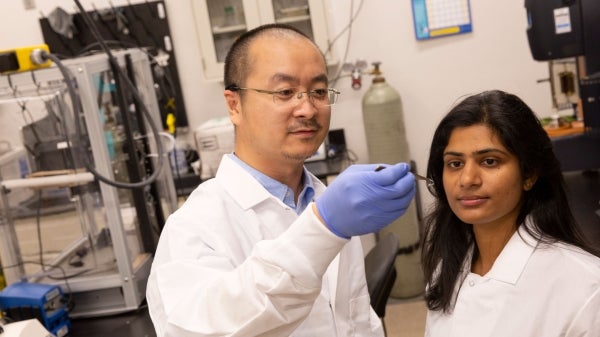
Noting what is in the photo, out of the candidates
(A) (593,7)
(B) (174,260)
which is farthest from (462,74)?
(B) (174,260)

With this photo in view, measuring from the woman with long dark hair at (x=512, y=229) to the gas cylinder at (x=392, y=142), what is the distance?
2.24 m

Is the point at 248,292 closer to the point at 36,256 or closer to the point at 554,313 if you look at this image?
the point at 554,313

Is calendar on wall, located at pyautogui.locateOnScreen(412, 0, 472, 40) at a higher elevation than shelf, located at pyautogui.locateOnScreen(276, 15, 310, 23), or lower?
lower

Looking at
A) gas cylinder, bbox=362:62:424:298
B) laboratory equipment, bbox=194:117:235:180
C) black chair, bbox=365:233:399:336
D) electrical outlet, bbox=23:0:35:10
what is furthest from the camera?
electrical outlet, bbox=23:0:35:10

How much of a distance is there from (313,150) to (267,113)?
4.8 inches

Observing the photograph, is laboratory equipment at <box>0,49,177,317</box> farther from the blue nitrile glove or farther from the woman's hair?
the blue nitrile glove

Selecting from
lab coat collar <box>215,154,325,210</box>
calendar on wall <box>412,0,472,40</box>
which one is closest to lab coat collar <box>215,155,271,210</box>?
lab coat collar <box>215,154,325,210</box>

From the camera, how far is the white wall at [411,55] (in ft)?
12.6

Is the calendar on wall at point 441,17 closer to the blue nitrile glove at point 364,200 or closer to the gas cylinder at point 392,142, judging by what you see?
the gas cylinder at point 392,142

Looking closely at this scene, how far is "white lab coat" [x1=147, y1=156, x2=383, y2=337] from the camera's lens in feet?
3.23

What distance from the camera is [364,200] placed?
101 cm

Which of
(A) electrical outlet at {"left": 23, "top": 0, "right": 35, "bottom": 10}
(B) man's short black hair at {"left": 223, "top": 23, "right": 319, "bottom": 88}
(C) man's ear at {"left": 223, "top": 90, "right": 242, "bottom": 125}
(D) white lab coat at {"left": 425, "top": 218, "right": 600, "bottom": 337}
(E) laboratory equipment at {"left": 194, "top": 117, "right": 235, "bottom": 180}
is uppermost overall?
(A) electrical outlet at {"left": 23, "top": 0, "right": 35, "bottom": 10}

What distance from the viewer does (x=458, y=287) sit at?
1434 millimetres

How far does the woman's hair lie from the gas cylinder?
2181 mm
